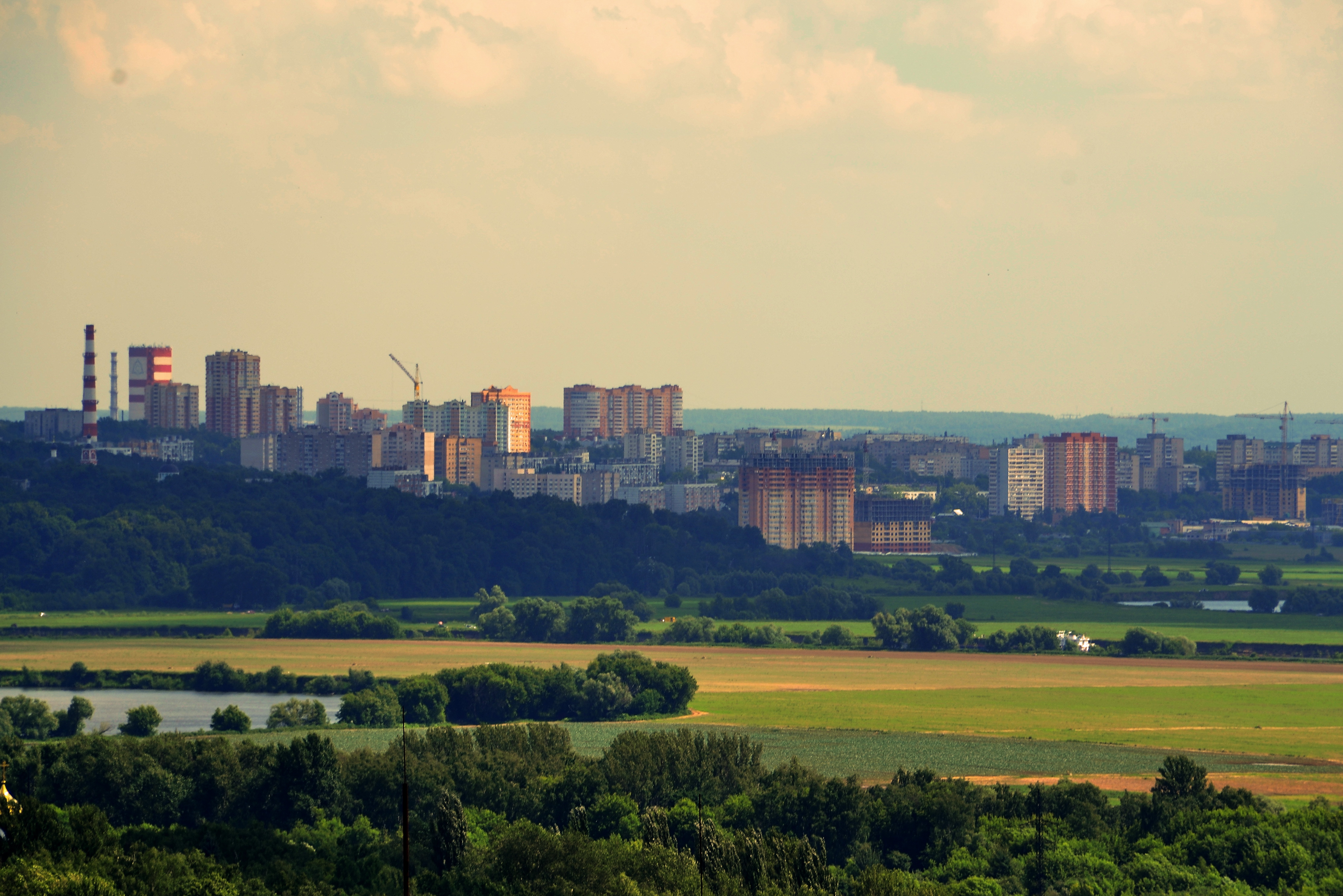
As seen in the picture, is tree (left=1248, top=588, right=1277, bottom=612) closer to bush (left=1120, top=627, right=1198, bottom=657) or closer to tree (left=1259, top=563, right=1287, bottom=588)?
tree (left=1259, top=563, right=1287, bottom=588)

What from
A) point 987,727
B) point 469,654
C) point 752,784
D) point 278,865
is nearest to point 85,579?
point 469,654

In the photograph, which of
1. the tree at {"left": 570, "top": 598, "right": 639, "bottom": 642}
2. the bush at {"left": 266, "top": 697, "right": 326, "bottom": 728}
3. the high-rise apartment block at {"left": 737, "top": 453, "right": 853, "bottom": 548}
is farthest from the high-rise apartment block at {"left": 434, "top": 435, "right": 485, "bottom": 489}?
the bush at {"left": 266, "top": 697, "right": 326, "bottom": 728}

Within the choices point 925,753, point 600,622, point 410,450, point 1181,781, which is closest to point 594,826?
point 1181,781

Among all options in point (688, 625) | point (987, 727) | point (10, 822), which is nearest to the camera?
point (10, 822)

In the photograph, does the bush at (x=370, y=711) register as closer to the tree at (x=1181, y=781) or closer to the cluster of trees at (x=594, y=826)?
the cluster of trees at (x=594, y=826)

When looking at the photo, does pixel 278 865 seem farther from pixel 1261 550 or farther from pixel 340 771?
pixel 1261 550

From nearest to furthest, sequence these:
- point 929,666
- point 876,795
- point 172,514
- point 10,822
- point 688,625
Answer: point 10,822 → point 876,795 → point 929,666 → point 688,625 → point 172,514

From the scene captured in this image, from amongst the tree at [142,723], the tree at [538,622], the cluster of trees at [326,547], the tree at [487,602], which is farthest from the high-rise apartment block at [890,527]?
the tree at [142,723]

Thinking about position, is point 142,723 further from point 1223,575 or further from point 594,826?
point 1223,575
